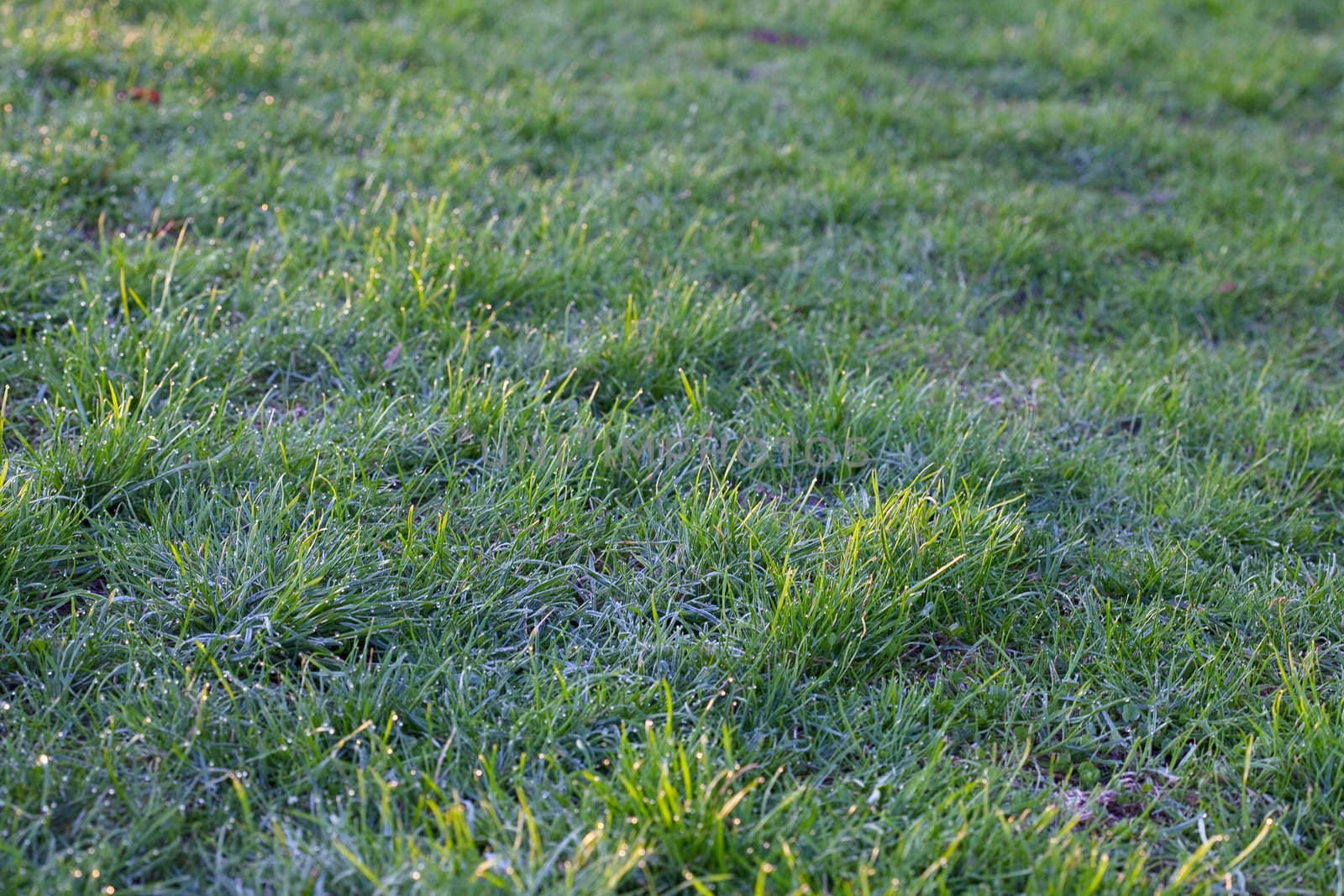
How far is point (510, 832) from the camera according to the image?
183 cm

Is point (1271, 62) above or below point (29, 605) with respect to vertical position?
above

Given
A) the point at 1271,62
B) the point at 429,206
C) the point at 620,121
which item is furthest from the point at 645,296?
the point at 1271,62

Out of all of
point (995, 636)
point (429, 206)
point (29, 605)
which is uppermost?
point (429, 206)

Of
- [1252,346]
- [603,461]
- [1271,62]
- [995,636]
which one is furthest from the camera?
[1271,62]

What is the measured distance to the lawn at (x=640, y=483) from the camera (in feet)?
6.05

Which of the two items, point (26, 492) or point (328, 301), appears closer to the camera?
point (26, 492)

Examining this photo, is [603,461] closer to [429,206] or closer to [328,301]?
[328,301]

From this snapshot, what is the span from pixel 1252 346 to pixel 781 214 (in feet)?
5.42

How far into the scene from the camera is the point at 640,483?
8.64 feet

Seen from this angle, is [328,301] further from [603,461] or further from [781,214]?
[781,214]

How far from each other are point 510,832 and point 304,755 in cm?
39

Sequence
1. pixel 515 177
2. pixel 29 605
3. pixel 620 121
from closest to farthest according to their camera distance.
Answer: pixel 29 605 → pixel 515 177 → pixel 620 121

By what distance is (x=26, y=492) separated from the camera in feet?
7.33

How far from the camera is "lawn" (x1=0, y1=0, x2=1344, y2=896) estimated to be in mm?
1845
